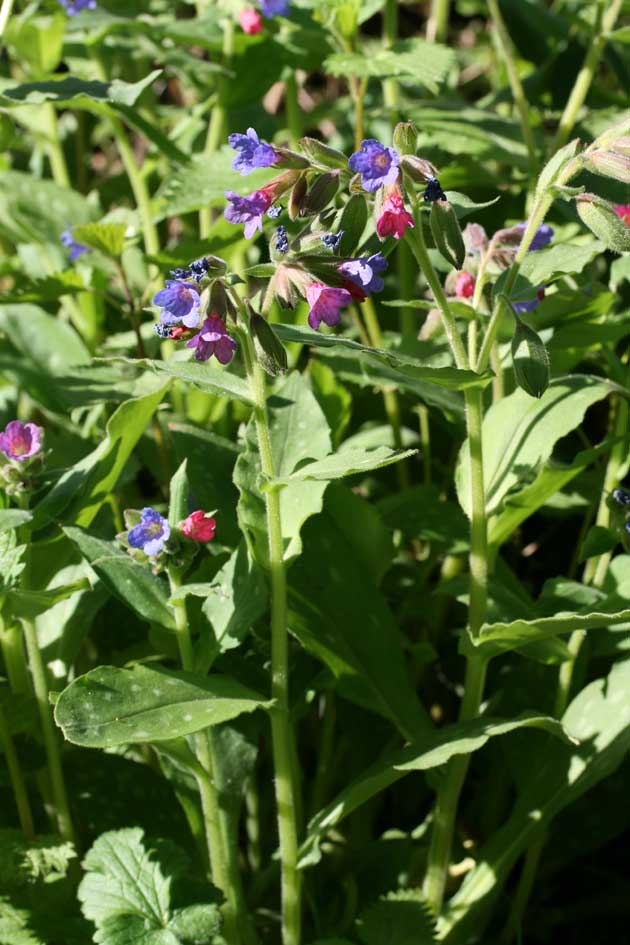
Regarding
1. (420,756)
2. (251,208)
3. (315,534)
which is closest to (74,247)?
(315,534)

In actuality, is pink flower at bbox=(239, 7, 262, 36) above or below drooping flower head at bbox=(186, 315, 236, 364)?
above

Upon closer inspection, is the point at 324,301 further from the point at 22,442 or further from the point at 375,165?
the point at 22,442

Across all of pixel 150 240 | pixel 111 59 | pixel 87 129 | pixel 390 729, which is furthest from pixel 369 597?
pixel 87 129

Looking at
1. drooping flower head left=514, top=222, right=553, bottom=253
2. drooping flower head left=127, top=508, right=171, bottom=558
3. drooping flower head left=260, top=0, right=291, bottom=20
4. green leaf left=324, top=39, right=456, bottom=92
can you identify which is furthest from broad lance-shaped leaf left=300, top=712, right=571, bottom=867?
drooping flower head left=260, top=0, right=291, bottom=20

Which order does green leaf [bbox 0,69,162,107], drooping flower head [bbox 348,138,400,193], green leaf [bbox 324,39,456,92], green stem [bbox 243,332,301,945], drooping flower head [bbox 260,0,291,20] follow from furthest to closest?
drooping flower head [bbox 260,0,291,20] < green leaf [bbox 324,39,456,92] < green leaf [bbox 0,69,162,107] < green stem [bbox 243,332,301,945] < drooping flower head [bbox 348,138,400,193]

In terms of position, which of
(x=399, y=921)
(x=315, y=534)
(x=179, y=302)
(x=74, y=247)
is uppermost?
(x=179, y=302)

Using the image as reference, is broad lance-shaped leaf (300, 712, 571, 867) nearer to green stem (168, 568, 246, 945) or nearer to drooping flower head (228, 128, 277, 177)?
green stem (168, 568, 246, 945)
